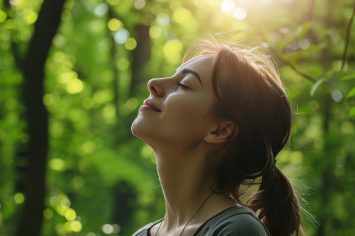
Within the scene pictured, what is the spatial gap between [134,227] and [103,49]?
13.9 ft

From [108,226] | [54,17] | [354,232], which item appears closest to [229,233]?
[54,17]

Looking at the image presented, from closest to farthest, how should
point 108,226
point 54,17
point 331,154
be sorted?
point 54,17
point 331,154
point 108,226

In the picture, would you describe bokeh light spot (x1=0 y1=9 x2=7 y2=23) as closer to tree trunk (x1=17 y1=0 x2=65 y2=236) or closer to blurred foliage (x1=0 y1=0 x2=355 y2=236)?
blurred foliage (x1=0 y1=0 x2=355 y2=236)

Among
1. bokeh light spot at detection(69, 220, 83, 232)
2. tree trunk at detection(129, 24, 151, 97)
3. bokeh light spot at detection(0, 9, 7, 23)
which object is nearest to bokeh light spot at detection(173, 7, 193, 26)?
bokeh light spot at detection(0, 9, 7, 23)

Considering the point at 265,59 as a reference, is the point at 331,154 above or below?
below

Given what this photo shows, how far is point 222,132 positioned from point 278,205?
0.29m

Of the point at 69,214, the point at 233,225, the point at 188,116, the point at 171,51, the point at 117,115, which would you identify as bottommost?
the point at 171,51

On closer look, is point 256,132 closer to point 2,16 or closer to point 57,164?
point 2,16

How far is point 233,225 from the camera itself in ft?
5.69

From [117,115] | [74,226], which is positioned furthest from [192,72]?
[117,115]

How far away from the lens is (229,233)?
1719 mm

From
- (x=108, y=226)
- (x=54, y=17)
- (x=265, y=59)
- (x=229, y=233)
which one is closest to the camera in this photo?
(x=229, y=233)

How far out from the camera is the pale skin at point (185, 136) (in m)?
1.98

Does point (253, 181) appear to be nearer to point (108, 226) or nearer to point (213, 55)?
point (213, 55)
